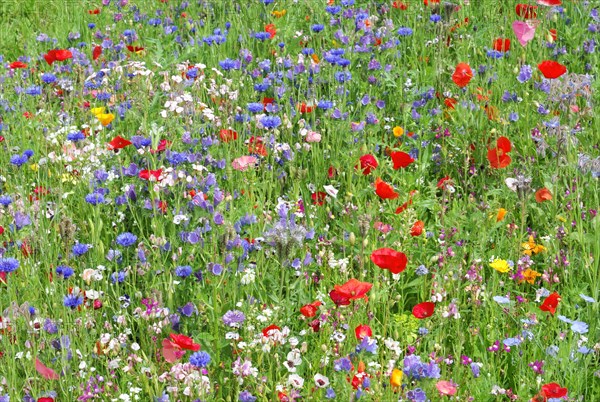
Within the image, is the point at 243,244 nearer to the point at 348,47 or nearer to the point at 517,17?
the point at 348,47

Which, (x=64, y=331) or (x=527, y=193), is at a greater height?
(x=527, y=193)

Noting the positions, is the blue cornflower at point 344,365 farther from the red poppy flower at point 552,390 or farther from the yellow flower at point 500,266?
the yellow flower at point 500,266

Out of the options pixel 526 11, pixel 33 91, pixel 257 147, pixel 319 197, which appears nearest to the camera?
pixel 319 197

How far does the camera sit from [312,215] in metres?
3.02

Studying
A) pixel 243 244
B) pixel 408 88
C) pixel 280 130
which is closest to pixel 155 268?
pixel 243 244

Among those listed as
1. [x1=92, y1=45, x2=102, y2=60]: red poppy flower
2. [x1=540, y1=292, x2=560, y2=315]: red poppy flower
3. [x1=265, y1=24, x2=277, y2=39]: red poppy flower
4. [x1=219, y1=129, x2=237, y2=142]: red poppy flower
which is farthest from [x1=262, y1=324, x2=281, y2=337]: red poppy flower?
[x1=92, y1=45, x2=102, y2=60]: red poppy flower

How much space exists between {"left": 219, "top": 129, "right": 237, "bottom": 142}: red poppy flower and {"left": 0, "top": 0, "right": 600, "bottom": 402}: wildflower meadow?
21mm

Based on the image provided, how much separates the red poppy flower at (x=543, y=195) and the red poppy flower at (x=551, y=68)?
1.90 feet

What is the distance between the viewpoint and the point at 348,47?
407cm

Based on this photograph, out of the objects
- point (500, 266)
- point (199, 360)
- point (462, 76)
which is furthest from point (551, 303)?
point (462, 76)

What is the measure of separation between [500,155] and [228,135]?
1005 mm

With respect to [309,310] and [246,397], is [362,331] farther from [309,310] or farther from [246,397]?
[246,397]

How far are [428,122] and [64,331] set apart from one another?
5.85 feet

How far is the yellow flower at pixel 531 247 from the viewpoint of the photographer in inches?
111
